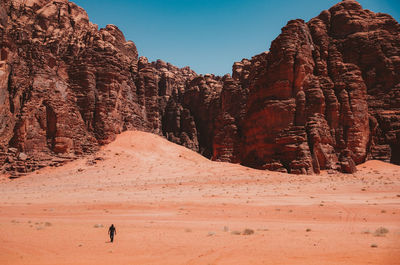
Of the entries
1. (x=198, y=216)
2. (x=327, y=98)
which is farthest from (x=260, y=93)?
(x=198, y=216)

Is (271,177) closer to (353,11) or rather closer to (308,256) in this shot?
(308,256)


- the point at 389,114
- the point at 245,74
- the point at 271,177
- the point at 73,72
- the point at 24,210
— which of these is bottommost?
the point at 24,210

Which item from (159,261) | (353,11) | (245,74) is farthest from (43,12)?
(159,261)

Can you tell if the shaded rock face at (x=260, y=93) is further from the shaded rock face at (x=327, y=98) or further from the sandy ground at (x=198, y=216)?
the sandy ground at (x=198, y=216)

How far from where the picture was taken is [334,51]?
36125 mm

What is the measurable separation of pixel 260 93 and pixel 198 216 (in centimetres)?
2350

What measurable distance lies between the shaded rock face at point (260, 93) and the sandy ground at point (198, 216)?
3359 millimetres

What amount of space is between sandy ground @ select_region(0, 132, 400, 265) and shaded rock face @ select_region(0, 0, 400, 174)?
336 centimetres

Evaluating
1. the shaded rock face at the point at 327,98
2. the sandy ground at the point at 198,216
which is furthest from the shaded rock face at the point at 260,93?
the sandy ground at the point at 198,216

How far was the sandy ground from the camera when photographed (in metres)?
8.24

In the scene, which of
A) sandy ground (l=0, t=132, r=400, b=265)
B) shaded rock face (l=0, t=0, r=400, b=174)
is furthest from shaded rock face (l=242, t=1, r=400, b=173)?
sandy ground (l=0, t=132, r=400, b=265)

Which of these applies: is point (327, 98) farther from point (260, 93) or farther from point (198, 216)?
point (198, 216)

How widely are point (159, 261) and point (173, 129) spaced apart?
6082cm

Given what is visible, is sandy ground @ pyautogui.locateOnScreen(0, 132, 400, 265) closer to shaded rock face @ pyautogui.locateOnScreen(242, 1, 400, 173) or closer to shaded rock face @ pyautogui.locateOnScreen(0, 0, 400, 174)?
shaded rock face @ pyautogui.locateOnScreen(242, 1, 400, 173)
